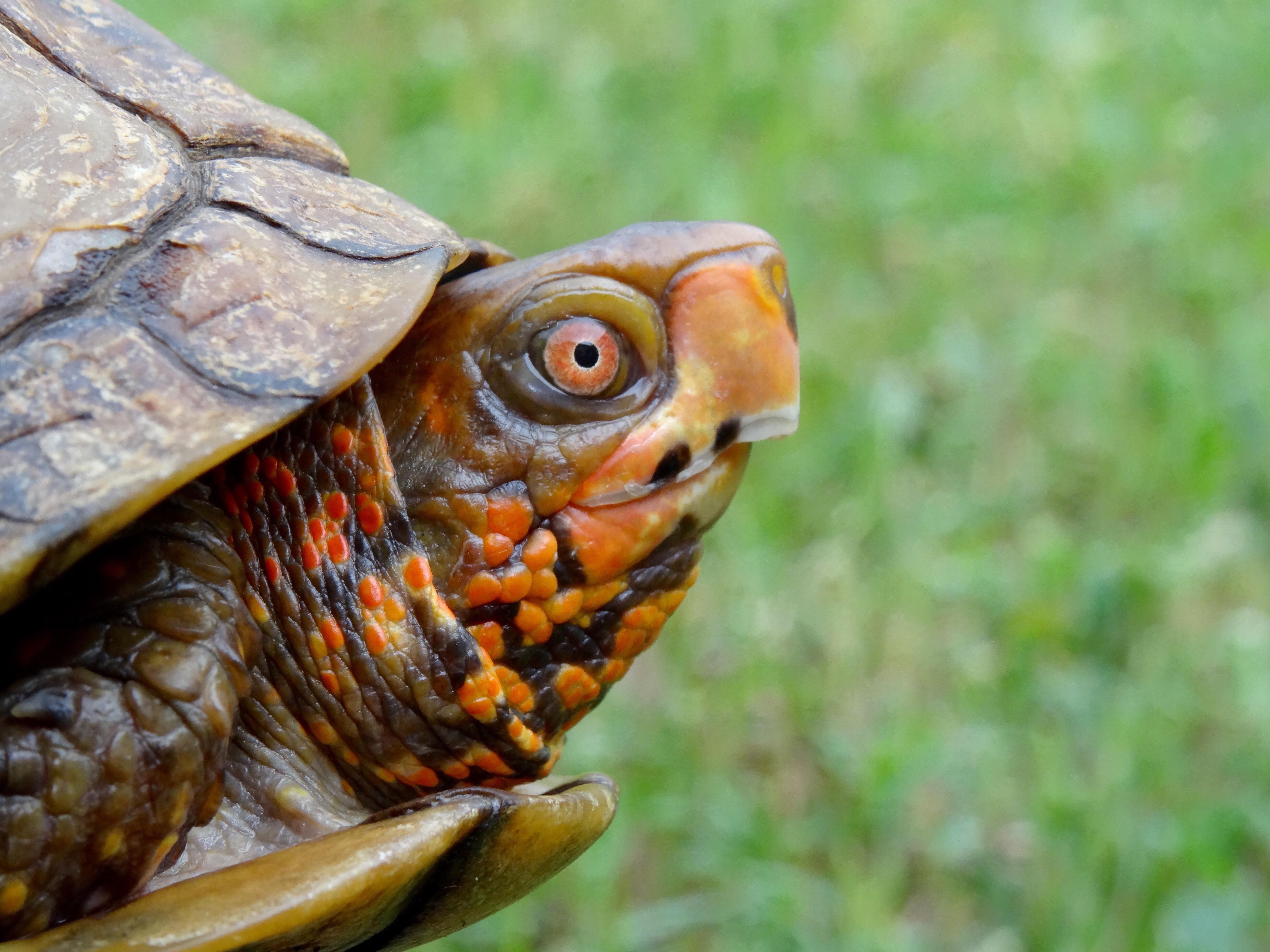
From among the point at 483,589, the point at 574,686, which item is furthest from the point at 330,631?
the point at 574,686

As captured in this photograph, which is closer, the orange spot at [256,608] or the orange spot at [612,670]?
the orange spot at [256,608]

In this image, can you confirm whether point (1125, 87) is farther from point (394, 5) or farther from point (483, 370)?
point (483, 370)

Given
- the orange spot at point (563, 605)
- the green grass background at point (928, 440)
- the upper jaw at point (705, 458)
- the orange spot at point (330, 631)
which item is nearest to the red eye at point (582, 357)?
the upper jaw at point (705, 458)

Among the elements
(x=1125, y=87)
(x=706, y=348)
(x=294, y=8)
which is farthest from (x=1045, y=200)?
(x=706, y=348)

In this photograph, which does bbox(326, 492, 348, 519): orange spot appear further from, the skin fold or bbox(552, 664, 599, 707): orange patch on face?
bbox(552, 664, 599, 707): orange patch on face

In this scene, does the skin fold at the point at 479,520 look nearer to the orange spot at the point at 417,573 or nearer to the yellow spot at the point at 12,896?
the orange spot at the point at 417,573

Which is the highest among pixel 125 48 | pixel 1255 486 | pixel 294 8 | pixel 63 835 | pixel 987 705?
pixel 294 8

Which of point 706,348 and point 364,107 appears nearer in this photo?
point 706,348
